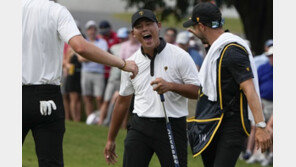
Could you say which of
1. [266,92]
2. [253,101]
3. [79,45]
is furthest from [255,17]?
[79,45]

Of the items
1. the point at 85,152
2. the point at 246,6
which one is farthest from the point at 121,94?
the point at 246,6

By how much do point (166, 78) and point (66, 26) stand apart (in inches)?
51.9

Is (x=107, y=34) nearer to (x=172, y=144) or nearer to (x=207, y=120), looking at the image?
(x=172, y=144)

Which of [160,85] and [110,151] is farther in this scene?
[110,151]

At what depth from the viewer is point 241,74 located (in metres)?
5.58

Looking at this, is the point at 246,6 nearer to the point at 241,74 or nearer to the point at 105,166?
the point at 105,166

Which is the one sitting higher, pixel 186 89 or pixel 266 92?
pixel 186 89

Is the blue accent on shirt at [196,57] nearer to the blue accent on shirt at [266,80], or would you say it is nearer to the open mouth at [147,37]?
the blue accent on shirt at [266,80]

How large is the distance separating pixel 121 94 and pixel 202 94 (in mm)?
987

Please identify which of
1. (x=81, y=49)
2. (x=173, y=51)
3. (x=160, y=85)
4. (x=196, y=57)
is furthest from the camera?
(x=196, y=57)

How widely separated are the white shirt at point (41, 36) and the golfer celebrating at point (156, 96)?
1.08 metres

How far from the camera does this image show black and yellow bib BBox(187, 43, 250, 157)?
5.74 m

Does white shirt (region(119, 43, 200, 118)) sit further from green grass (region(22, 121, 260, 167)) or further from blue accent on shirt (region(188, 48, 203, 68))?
blue accent on shirt (region(188, 48, 203, 68))

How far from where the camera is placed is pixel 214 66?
18.9 ft
